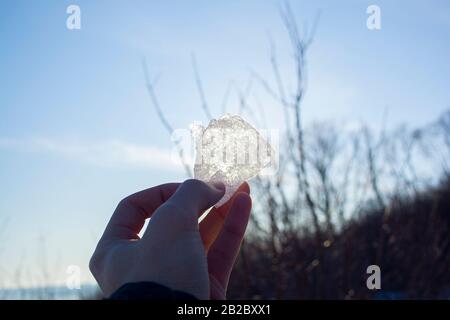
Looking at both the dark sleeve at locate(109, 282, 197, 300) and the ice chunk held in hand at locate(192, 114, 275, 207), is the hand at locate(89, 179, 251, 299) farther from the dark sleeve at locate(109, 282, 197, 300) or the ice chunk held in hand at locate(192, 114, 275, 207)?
the ice chunk held in hand at locate(192, 114, 275, 207)

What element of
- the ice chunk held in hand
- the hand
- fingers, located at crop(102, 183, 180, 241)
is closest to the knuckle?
the hand

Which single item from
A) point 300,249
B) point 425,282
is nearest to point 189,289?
point 300,249

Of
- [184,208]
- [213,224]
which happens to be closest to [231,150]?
[213,224]

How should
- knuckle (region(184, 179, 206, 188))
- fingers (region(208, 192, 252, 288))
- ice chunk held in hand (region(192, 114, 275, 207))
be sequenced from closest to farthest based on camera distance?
knuckle (region(184, 179, 206, 188)) < fingers (region(208, 192, 252, 288)) < ice chunk held in hand (region(192, 114, 275, 207))

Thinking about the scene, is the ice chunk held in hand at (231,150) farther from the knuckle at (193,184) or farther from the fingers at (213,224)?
the knuckle at (193,184)

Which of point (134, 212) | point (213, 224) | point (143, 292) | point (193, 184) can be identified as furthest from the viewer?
point (213, 224)

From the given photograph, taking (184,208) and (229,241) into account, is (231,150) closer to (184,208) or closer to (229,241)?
(229,241)
